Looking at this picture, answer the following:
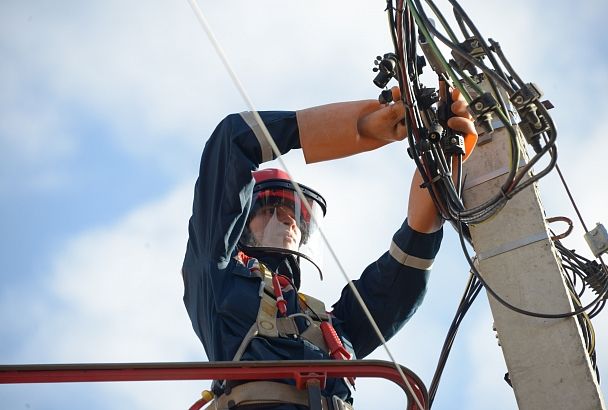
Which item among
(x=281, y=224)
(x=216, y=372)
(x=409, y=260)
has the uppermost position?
(x=281, y=224)

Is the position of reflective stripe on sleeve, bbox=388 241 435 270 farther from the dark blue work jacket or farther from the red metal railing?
the red metal railing

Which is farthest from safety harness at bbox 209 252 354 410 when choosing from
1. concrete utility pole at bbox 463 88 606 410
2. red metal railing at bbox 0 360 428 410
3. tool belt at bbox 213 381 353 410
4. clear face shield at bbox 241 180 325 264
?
concrete utility pole at bbox 463 88 606 410

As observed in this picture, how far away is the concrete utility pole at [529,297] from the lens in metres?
3.76

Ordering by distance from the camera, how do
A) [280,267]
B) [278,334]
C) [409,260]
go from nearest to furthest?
→ [278,334] → [409,260] → [280,267]

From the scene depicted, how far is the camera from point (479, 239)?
420cm

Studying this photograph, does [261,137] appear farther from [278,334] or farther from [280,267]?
[280,267]

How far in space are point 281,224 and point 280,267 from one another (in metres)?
0.34

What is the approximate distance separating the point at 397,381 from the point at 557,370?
0.60 meters

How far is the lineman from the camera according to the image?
14.7 feet

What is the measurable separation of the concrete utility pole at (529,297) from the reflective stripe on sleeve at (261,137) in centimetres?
91

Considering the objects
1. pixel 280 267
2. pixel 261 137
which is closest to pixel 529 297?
pixel 261 137

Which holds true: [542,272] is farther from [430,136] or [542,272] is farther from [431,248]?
[431,248]

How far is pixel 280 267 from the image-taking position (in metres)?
5.77

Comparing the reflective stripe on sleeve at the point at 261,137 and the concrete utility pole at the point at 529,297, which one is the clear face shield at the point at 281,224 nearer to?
the reflective stripe on sleeve at the point at 261,137
